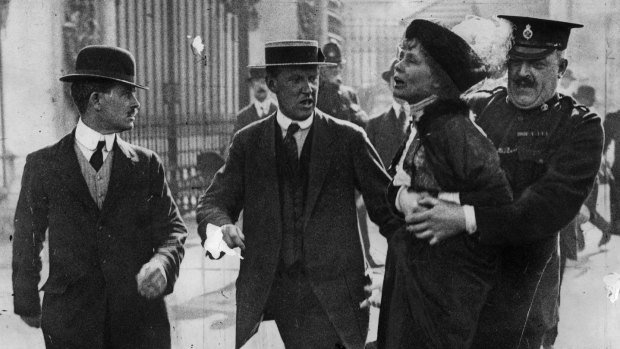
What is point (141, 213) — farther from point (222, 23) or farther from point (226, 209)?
point (222, 23)

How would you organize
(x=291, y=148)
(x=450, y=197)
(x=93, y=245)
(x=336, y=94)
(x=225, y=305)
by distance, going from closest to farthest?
(x=450, y=197)
(x=291, y=148)
(x=93, y=245)
(x=336, y=94)
(x=225, y=305)

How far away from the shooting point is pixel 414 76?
3086 mm

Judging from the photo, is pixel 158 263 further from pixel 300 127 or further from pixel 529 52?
pixel 529 52

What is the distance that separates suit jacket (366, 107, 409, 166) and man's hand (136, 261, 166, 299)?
4.60 ft

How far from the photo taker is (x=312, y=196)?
3.47 meters

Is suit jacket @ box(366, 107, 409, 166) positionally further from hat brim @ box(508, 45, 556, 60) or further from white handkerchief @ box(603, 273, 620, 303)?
white handkerchief @ box(603, 273, 620, 303)

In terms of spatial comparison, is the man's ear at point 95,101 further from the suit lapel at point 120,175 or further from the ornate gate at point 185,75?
the ornate gate at point 185,75

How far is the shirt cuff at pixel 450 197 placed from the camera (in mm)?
2982

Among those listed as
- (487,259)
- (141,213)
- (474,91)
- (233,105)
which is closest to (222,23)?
(233,105)

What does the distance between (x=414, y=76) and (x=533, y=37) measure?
69cm

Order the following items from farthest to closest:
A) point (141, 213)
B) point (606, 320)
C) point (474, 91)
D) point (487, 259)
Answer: point (606, 320), point (141, 213), point (474, 91), point (487, 259)

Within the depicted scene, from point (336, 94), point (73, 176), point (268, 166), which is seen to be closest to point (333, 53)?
point (336, 94)

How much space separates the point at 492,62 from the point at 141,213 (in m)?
1.99

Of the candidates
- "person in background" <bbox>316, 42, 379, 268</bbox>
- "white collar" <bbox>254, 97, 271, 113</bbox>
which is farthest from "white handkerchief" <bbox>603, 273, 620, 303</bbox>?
"white collar" <bbox>254, 97, 271, 113</bbox>
